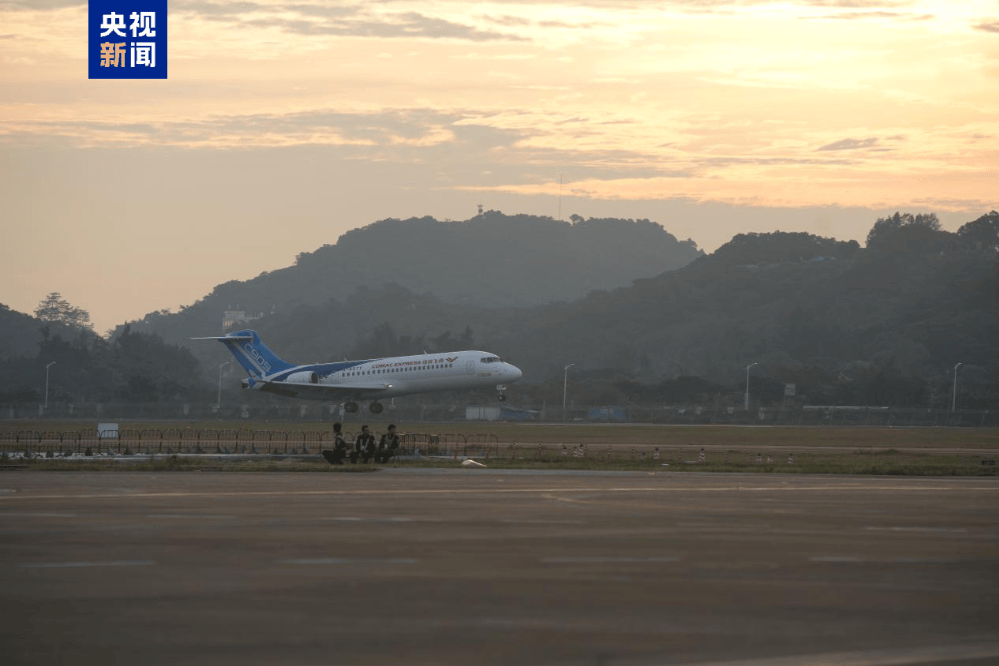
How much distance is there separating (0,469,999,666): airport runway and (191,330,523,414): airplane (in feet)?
214

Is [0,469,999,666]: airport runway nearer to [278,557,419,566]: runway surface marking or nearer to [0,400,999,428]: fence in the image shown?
[278,557,419,566]: runway surface marking

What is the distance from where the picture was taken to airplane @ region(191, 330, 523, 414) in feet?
308

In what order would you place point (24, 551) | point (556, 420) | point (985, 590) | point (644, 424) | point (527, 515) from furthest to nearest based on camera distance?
1. point (556, 420)
2. point (644, 424)
3. point (527, 515)
4. point (24, 551)
5. point (985, 590)

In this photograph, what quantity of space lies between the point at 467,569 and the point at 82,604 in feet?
15.2

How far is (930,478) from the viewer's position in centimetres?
3938

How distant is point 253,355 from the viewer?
107m

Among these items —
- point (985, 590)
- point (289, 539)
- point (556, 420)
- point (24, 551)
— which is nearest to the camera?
point (985, 590)

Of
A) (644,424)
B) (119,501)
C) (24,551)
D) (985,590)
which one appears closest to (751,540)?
(985,590)

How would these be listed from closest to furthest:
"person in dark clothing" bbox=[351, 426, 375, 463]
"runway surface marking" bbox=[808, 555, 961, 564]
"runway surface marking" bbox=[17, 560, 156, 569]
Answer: "runway surface marking" bbox=[17, 560, 156, 569]
"runway surface marking" bbox=[808, 555, 961, 564]
"person in dark clothing" bbox=[351, 426, 375, 463]

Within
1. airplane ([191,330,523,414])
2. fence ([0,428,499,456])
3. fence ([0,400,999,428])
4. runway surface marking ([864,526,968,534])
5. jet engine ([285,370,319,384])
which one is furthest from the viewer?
fence ([0,400,999,428])

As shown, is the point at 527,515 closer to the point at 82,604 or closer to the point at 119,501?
the point at 119,501

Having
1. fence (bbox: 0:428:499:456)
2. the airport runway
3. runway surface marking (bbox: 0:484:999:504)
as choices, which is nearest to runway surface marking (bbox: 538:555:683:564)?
the airport runway

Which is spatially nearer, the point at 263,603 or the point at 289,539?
the point at 263,603

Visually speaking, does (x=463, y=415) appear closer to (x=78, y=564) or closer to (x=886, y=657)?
(x=78, y=564)
